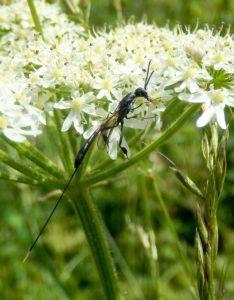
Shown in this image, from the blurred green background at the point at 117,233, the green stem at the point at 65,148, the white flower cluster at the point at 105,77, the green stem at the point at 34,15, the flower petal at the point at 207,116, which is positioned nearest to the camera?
the flower petal at the point at 207,116

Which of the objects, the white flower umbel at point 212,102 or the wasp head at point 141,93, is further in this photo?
the wasp head at point 141,93

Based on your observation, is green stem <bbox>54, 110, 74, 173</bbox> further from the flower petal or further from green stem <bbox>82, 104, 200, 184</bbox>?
the flower petal

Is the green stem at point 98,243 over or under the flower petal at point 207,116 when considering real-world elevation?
under

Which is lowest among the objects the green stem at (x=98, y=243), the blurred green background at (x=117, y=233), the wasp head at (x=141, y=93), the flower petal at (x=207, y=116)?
the blurred green background at (x=117, y=233)

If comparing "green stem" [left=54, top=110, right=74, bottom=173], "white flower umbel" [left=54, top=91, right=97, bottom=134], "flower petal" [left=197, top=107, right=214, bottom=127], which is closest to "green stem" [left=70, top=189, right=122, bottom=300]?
"green stem" [left=54, top=110, right=74, bottom=173]

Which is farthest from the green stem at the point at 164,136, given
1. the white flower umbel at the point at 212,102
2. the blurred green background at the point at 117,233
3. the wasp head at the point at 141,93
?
the blurred green background at the point at 117,233

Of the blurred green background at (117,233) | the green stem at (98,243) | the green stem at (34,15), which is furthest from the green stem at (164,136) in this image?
the blurred green background at (117,233)

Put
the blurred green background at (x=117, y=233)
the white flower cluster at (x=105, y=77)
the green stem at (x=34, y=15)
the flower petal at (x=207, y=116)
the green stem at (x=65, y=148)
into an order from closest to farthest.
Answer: the flower petal at (x=207, y=116) → the white flower cluster at (x=105, y=77) → the green stem at (x=65, y=148) → the green stem at (x=34, y=15) → the blurred green background at (x=117, y=233)

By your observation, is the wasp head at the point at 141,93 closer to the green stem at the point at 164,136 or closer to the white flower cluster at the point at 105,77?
the white flower cluster at the point at 105,77
